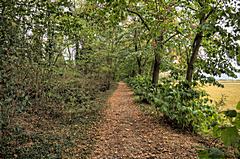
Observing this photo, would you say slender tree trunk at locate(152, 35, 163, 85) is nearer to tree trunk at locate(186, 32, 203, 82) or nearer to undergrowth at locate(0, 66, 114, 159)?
tree trunk at locate(186, 32, 203, 82)

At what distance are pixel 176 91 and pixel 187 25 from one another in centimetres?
301

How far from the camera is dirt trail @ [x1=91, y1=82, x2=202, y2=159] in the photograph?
5379 millimetres

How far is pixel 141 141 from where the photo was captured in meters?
6.21

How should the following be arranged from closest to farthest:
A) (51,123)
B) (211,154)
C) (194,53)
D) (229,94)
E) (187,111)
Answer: (211,154), (187,111), (51,123), (194,53), (229,94)

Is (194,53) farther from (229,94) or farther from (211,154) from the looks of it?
(211,154)

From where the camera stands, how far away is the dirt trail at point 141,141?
5.38 meters

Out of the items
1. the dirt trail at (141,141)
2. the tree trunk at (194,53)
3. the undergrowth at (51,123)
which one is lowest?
the dirt trail at (141,141)

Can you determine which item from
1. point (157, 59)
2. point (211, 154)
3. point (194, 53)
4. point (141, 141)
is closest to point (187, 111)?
point (141, 141)

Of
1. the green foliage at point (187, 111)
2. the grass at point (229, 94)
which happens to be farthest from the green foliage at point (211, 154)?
the grass at point (229, 94)

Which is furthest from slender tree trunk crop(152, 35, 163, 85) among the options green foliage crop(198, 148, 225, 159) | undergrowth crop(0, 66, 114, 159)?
green foliage crop(198, 148, 225, 159)

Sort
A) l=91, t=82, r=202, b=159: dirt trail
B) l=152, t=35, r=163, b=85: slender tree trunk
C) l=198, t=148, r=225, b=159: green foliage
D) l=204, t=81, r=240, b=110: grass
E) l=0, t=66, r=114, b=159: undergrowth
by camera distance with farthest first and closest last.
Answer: l=152, t=35, r=163, b=85: slender tree trunk, l=204, t=81, r=240, b=110: grass, l=91, t=82, r=202, b=159: dirt trail, l=0, t=66, r=114, b=159: undergrowth, l=198, t=148, r=225, b=159: green foliage

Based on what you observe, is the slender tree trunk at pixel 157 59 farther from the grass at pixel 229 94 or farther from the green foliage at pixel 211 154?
the green foliage at pixel 211 154

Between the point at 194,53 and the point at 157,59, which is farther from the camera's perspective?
the point at 157,59

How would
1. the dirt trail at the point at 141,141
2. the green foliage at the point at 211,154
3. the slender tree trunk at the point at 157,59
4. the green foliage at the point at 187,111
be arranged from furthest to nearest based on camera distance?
the slender tree trunk at the point at 157,59
the green foliage at the point at 187,111
the dirt trail at the point at 141,141
the green foliage at the point at 211,154
